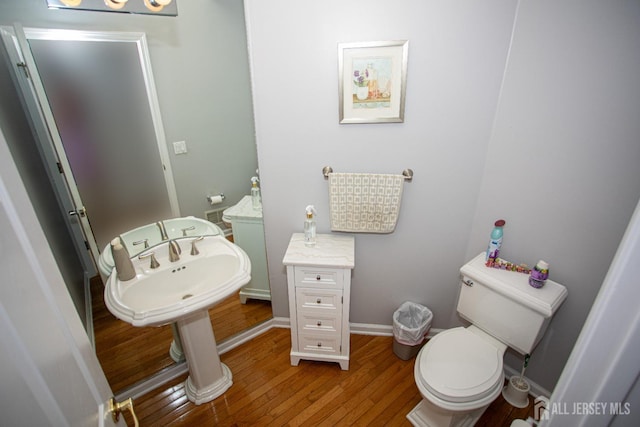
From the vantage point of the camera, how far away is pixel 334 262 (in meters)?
1.55

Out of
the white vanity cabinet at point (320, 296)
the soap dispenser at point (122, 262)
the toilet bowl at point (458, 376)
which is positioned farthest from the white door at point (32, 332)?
the toilet bowl at point (458, 376)

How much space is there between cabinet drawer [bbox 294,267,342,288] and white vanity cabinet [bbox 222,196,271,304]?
1.37 ft

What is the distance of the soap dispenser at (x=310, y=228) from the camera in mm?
1666

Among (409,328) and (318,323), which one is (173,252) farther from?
(409,328)

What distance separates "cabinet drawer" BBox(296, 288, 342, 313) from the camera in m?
1.63

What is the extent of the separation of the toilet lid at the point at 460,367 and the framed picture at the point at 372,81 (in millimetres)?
1222

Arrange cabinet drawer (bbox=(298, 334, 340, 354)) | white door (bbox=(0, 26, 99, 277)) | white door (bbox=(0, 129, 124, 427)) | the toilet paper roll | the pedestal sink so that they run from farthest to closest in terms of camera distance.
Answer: cabinet drawer (bbox=(298, 334, 340, 354)), the toilet paper roll, the pedestal sink, white door (bbox=(0, 26, 99, 277)), white door (bbox=(0, 129, 124, 427))

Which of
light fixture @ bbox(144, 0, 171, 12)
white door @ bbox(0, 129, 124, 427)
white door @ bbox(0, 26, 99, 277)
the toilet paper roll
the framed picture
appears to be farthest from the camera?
the toilet paper roll

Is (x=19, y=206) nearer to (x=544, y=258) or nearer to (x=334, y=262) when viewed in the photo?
(x=334, y=262)

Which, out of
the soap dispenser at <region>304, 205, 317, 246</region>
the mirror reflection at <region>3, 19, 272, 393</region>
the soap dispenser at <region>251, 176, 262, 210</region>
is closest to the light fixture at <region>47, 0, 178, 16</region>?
the mirror reflection at <region>3, 19, 272, 393</region>

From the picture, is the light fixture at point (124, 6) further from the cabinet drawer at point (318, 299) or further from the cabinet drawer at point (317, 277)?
the cabinet drawer at point (318, 299)

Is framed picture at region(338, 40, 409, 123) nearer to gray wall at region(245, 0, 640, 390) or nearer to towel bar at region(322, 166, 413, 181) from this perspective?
gray wall at region(245, 0, 640, 390)

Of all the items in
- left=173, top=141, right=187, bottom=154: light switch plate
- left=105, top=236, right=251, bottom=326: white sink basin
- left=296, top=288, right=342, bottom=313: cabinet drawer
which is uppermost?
left=173, top=141, right=187, bottom=154: light switch plate

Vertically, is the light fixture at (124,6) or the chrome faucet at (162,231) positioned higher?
the light fixture at (124,6)
